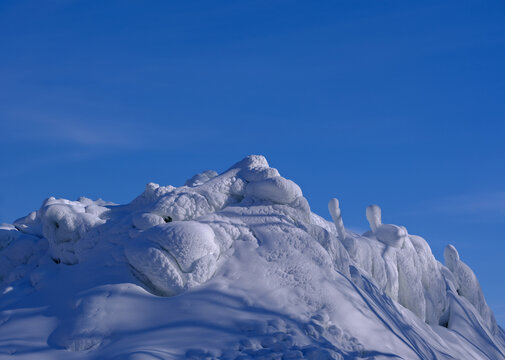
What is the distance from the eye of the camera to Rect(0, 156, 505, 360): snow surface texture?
5.82 m

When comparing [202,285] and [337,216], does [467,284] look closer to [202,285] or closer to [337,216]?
[337,216]

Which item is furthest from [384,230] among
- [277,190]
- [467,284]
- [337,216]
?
[277,190]

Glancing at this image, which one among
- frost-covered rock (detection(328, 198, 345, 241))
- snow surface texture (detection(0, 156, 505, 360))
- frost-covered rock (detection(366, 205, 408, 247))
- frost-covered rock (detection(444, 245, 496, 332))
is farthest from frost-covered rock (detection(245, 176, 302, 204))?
frost-covered rock (detection(444, 245, 496, 332))

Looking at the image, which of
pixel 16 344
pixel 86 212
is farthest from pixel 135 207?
pixel 16 344

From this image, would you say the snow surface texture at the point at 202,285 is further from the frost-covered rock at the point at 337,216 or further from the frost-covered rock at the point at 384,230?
the frost-covered rock at the point at 384,230

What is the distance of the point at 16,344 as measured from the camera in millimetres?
5949

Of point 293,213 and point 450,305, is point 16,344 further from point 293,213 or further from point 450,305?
point 450,305

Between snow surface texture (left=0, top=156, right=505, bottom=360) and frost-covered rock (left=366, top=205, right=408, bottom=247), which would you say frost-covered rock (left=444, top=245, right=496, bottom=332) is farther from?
snow surface texture (left=0, top=156, right=505, bottom=360)

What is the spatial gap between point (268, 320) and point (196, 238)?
4.04ft

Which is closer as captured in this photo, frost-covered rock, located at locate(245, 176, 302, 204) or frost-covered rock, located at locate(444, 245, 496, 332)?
frost-covered rock, located at locate(245, 176, 302, 204)

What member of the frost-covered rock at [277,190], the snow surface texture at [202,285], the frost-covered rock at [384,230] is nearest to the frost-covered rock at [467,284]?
the frost-covered rock at [384,230]

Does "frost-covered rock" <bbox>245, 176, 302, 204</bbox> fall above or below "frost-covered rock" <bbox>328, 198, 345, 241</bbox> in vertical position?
below

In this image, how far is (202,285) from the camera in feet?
21.2

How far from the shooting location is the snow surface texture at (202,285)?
229 inches
